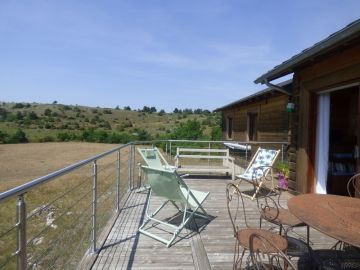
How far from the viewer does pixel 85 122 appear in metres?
45.3

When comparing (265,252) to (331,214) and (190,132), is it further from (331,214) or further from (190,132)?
(190,132)

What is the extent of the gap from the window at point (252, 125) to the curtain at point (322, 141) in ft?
21.3

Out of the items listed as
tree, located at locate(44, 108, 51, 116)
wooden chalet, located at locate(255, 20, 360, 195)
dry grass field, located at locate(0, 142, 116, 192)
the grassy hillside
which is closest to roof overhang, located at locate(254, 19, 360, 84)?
wooden chalet, located at locate(255, 20, 360, 195)

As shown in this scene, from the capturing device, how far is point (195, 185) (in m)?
7.14

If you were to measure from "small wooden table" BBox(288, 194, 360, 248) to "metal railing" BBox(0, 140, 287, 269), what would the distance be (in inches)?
60.8

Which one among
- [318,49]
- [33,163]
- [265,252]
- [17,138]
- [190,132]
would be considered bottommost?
[33,163]

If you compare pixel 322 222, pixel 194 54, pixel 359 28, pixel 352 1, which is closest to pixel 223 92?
pixel 194 54

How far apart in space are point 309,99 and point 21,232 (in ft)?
16.5

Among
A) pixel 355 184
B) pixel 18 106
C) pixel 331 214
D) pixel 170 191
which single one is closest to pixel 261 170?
pixel 355 184

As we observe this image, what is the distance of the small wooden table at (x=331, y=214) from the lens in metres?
1.83

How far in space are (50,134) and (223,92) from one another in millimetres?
20681

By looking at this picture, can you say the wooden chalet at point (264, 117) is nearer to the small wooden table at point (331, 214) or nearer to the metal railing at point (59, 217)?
the metal railing at point (59, 217)

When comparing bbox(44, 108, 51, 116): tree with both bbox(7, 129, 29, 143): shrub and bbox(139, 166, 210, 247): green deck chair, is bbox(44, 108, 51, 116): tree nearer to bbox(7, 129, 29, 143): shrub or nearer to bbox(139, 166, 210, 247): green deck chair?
bbox(7, 129, 29, 143): shrub

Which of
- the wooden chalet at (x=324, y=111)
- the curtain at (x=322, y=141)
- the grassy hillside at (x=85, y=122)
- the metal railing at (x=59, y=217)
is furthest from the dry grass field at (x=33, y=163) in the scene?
the curtain at (x=322, y=141)
